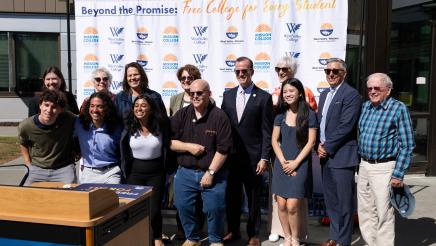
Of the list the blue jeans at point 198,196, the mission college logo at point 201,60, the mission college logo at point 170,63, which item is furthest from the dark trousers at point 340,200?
the mission college logo at point 170,63

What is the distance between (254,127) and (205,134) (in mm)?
592

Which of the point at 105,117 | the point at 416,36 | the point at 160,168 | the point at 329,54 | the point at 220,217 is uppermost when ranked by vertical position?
the point at 416,36

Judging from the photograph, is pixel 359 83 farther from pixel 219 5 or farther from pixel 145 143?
pixel 145 143

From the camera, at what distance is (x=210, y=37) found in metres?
6.53

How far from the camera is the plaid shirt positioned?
13.4 ft

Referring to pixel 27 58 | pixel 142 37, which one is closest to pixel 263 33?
pixel 142 37

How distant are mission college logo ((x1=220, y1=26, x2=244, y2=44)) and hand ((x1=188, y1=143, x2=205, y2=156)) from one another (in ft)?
8.07

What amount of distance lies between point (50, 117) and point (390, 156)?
122 inches

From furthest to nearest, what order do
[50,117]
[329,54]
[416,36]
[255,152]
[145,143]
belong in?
[416,36]
[329,54]
[255,152]
[145,143]
[50,117]

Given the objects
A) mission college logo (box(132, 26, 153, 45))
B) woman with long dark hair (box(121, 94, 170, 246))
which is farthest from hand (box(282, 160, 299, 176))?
mission college logo (box(132, 26, 153, 45))

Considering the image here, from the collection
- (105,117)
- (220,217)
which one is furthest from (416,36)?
(105,117)

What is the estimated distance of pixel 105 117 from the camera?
4227 mm

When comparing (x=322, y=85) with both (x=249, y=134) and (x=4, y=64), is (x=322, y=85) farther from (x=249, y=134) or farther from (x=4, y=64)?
(x=4, y=64)

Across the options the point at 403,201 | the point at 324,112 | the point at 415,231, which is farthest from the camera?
the point at 415,231
